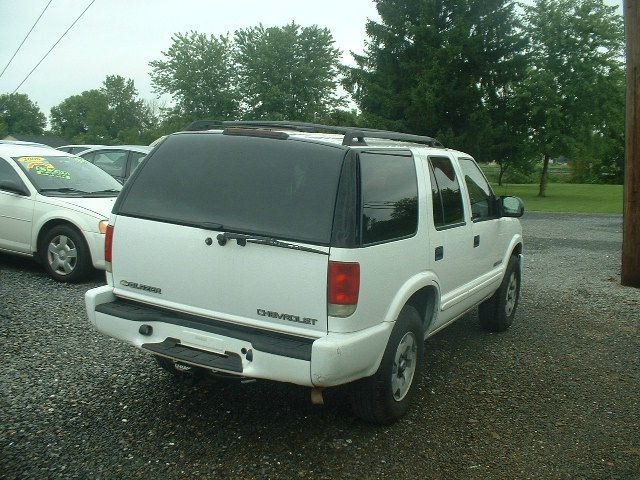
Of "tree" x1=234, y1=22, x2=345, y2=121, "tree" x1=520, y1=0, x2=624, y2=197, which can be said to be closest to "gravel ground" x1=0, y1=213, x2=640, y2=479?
"tree" x1=520, y1=0, x2=624, y2=197

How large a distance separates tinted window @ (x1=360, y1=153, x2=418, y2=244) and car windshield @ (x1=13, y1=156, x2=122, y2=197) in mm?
5654

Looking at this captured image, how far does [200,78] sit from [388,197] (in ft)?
183

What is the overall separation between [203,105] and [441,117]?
89.0 ft

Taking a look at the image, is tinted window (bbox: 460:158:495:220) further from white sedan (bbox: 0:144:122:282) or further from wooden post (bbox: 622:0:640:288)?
white sedan (bbox: 0:144:122:282)

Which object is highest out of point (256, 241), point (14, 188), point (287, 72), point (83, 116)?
point (83, 116)

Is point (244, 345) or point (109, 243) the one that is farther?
point (109, 243)

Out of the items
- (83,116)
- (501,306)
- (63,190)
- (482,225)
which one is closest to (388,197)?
(482,225)

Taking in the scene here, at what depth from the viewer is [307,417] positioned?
4469 mm

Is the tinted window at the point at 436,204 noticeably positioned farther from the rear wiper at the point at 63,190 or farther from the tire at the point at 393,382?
the rear wiper at the point at 63,190

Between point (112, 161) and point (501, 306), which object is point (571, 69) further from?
point (501, 306)

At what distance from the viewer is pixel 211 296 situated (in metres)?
3.94

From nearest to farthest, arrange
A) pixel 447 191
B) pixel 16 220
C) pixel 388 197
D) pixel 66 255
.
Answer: pixel 388 197 < pixel 447 191 < pixel 66 255 < pixel 16 220

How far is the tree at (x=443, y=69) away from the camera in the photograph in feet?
117

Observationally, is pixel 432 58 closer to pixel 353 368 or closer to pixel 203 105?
pixel 203 105
